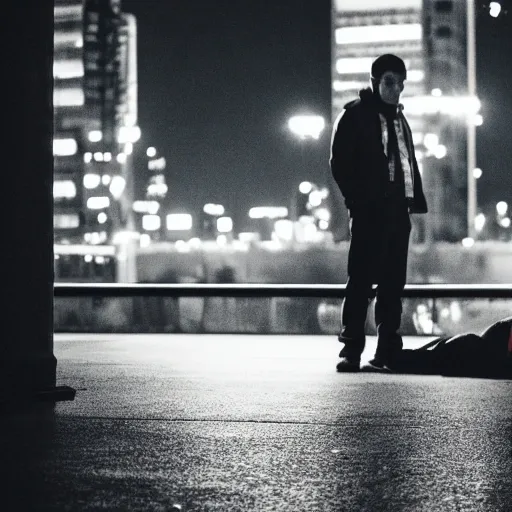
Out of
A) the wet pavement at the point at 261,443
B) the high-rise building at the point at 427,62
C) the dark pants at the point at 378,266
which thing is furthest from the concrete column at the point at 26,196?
the high-rise building at the point at 427,62

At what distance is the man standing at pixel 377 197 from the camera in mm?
6672

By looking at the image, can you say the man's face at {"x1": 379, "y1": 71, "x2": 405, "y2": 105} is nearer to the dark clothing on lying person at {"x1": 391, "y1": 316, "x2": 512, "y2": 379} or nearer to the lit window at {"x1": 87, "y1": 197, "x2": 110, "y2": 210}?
the dark clothing on lying person at {"x1": 391, "y1": 316, "x2": 512, "y2": 379}

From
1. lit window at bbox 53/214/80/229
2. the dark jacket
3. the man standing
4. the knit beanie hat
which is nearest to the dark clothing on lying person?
the man standing

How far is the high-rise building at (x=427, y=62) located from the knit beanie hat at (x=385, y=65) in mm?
70982

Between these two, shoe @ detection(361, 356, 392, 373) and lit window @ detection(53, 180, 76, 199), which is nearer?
shoe @ detection(361, 356, 392, 373)

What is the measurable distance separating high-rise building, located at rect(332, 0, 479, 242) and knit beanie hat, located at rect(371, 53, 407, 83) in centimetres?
7098

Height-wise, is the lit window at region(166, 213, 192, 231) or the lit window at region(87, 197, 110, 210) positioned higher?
the lit window at region(87, 197, 110, 210)

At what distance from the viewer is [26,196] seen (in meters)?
5.00

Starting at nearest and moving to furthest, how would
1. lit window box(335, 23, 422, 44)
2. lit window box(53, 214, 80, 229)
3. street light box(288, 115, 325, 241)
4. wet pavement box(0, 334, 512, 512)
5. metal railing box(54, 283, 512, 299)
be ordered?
1. wet pavement box(0, 334, 512, 512)
2. metal railing box(54, 283, 512, 299)
3. street light box(288, 115, 325, 241)
4. lit window box(335, 23, 422, 44)
5. lit window box(53, 214, 80, 229)

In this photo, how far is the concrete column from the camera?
4895 millimetres

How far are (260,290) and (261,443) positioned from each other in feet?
22.1

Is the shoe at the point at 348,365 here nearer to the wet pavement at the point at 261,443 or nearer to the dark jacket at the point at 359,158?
the wet pavement at the point at 261,443

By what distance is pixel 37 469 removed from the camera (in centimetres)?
335

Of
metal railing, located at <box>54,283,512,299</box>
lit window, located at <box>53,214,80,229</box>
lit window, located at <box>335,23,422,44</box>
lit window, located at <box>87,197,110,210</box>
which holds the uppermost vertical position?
lit window, located at <box>335,23,422,44</box>
